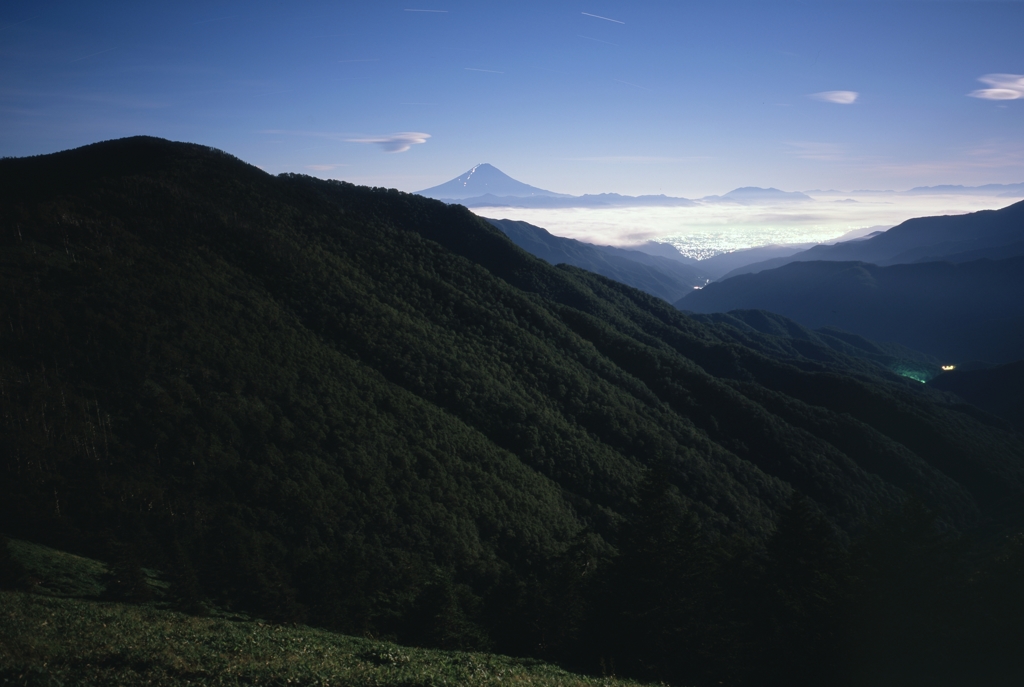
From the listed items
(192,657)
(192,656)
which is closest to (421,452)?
(192,656)

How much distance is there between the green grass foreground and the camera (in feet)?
48.3

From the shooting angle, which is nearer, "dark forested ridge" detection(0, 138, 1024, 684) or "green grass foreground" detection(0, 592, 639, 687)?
"green grass foreground" detection(0, 592, 639, 687)

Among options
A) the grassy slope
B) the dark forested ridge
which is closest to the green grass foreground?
the grassy slope

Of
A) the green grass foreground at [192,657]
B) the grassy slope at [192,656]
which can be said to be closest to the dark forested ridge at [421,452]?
the grassy slope at [192,656]

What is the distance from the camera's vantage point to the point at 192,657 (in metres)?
16.5

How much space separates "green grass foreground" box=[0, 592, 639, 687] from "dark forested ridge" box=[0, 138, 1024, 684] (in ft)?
29.7

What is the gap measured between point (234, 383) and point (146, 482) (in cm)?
1639

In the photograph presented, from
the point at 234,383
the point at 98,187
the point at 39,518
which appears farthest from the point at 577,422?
the point at 98,187

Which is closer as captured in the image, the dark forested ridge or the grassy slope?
the grassy slope

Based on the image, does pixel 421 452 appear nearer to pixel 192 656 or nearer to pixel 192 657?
pixel 192 656

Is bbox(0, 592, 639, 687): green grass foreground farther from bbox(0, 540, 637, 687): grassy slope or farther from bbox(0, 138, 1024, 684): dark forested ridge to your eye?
bbox(0, 138, 1024, 684): dark forested ridge

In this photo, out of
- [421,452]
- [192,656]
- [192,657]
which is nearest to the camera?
[192,657]

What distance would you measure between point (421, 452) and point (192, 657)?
171 feet

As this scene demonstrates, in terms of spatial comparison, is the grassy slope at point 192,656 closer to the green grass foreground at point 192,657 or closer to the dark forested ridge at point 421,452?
the green grass foreground at point 192,657
